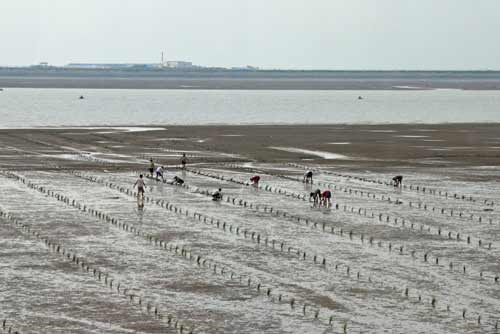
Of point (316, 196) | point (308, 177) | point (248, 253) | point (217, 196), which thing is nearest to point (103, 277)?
point (248, 253)

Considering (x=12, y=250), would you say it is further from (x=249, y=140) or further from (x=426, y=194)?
(x=249, y=140)

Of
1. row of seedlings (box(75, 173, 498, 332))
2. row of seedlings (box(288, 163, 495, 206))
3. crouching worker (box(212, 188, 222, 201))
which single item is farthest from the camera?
row of seedlings (box(288, 163, 495, 206))

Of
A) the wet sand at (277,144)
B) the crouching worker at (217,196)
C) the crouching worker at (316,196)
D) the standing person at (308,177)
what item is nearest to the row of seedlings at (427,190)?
the standing person at (308,177)

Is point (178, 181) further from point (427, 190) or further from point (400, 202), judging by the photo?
point (427, 190)

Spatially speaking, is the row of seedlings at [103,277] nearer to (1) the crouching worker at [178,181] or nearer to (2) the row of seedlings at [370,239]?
(2) the row of seedlings at [370,239]

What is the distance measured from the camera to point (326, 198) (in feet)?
214

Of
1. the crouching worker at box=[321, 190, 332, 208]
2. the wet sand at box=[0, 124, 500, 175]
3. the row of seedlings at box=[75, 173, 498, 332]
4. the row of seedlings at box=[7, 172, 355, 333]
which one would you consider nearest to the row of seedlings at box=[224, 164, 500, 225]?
the crouching worker at box=[321, 190, 332, 208]

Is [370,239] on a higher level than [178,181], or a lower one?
lower

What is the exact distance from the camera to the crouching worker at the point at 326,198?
6406 centimetres

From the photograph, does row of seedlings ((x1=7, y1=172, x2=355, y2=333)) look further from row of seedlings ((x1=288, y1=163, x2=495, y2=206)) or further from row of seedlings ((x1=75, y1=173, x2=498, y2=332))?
row of seedlings ((x1=288, y1=163, x2=495, y2=206))

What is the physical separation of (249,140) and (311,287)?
252 ft

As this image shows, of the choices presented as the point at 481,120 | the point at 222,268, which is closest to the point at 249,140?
the point at 481,120

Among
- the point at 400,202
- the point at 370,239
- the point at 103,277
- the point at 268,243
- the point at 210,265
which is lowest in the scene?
the point at 103,277

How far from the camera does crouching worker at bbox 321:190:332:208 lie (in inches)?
2522
